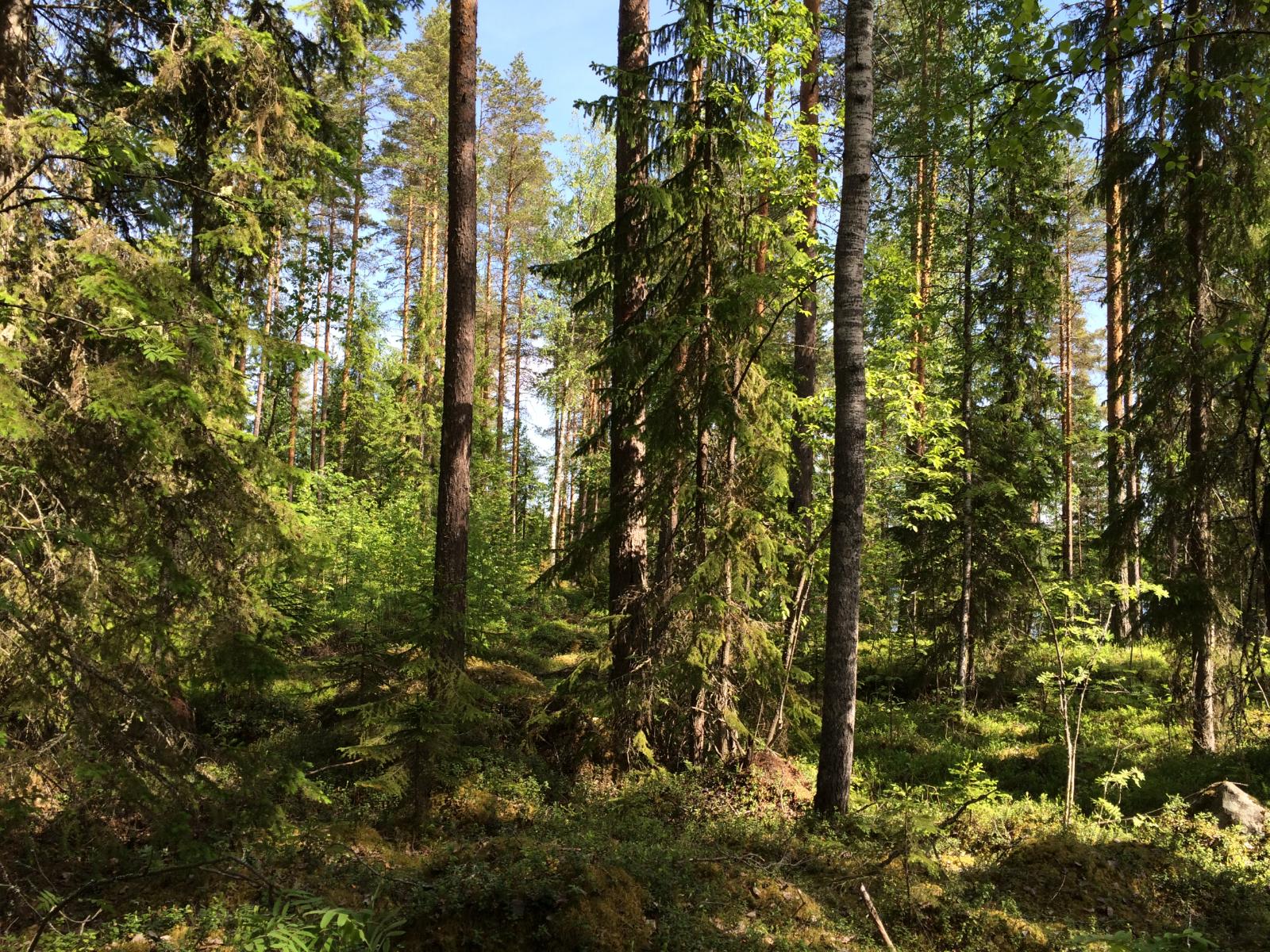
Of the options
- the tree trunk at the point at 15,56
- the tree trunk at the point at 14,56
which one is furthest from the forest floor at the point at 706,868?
the tree trunk at the point at 14,56

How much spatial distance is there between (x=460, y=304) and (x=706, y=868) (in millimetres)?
7450

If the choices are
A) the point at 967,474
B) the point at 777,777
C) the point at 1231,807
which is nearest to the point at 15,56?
the point at 777,777

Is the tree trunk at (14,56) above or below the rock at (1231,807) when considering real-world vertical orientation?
above

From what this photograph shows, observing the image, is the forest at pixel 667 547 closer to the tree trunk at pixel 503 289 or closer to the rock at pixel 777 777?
the rock at pixel 777 777

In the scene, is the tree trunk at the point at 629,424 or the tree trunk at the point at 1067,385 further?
the tree trunk at the point at 1067,385

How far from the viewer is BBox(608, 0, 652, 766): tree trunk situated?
8.02m

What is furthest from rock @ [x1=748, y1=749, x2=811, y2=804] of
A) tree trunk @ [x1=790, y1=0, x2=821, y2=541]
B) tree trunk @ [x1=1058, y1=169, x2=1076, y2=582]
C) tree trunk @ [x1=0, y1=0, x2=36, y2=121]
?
tree trunk @ [x1=1058, y1=169, x2=1076, y2=582]

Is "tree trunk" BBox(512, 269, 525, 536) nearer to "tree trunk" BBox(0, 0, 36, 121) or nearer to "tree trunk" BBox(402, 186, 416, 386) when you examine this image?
"tree trunk" BBox(402, 186, 416, 386)

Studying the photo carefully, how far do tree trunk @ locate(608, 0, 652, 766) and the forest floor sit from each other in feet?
3.30

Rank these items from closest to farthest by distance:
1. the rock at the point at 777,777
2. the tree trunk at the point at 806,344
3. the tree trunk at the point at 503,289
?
1. the rock at the point at 777,777
2. the tree trunk at the point at 806,344
3. the tree trunk at the point at 503,289

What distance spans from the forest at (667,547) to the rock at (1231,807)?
0.05 m

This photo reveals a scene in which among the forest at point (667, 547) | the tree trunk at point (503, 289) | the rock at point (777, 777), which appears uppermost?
the tree trunk at point (503, 289)

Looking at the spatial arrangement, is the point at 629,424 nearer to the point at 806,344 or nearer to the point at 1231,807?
the point at 806,344

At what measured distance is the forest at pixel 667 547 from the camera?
4.50 meters
